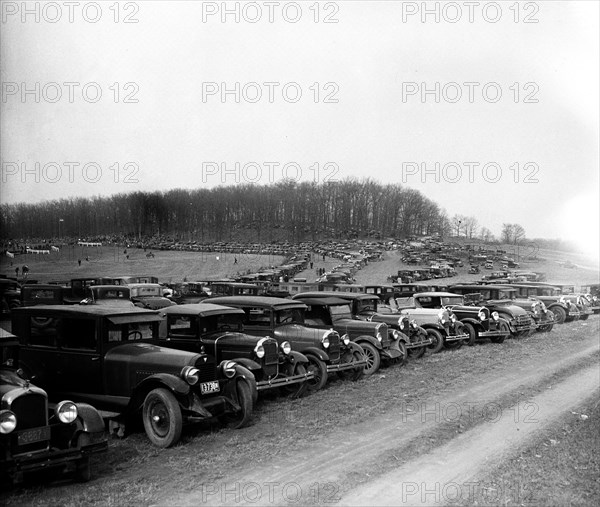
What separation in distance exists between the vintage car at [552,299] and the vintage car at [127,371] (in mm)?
20254

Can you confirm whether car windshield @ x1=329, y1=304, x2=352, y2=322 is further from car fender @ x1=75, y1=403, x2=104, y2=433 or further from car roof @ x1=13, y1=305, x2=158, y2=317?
car fender @ x1=75, y1=403, x2=104, y2=433

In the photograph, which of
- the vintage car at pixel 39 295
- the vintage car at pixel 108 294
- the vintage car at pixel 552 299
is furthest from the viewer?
the vintage car at pixel 552 299

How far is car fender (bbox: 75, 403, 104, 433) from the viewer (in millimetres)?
6559

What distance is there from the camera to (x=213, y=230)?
6022 cm

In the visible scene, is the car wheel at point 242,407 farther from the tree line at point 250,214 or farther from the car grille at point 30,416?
the tree line at point 250,214

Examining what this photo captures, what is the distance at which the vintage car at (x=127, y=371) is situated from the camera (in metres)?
7.95

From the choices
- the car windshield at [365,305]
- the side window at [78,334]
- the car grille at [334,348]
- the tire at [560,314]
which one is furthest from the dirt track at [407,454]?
the tire at [560,314]

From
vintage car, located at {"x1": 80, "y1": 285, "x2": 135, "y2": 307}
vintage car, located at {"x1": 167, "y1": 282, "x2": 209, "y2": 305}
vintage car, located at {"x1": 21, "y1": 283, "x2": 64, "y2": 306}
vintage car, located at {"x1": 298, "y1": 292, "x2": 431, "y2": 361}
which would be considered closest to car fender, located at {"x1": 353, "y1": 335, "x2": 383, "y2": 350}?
vintage car, located at {"x1": 298, "y1": 292, "x2": 431, "y2": 361}

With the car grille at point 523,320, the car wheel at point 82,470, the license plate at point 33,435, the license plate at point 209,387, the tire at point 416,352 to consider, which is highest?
the license plate at point 33,435

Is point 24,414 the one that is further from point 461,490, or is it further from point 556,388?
point 556,388

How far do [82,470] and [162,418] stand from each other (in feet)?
5.15

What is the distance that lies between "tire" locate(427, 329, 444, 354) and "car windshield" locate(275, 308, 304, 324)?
5759mm

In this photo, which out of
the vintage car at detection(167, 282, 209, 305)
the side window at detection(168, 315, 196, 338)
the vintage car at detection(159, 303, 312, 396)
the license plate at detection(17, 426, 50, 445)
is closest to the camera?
the license plate at detection(17, 426, 50, 445)

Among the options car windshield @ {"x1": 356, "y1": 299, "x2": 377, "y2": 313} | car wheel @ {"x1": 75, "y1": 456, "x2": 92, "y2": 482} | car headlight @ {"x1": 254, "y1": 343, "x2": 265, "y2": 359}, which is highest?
car windshield @ {"x1": 356, "y1": 299, "x2": 377, "y2": 313}
